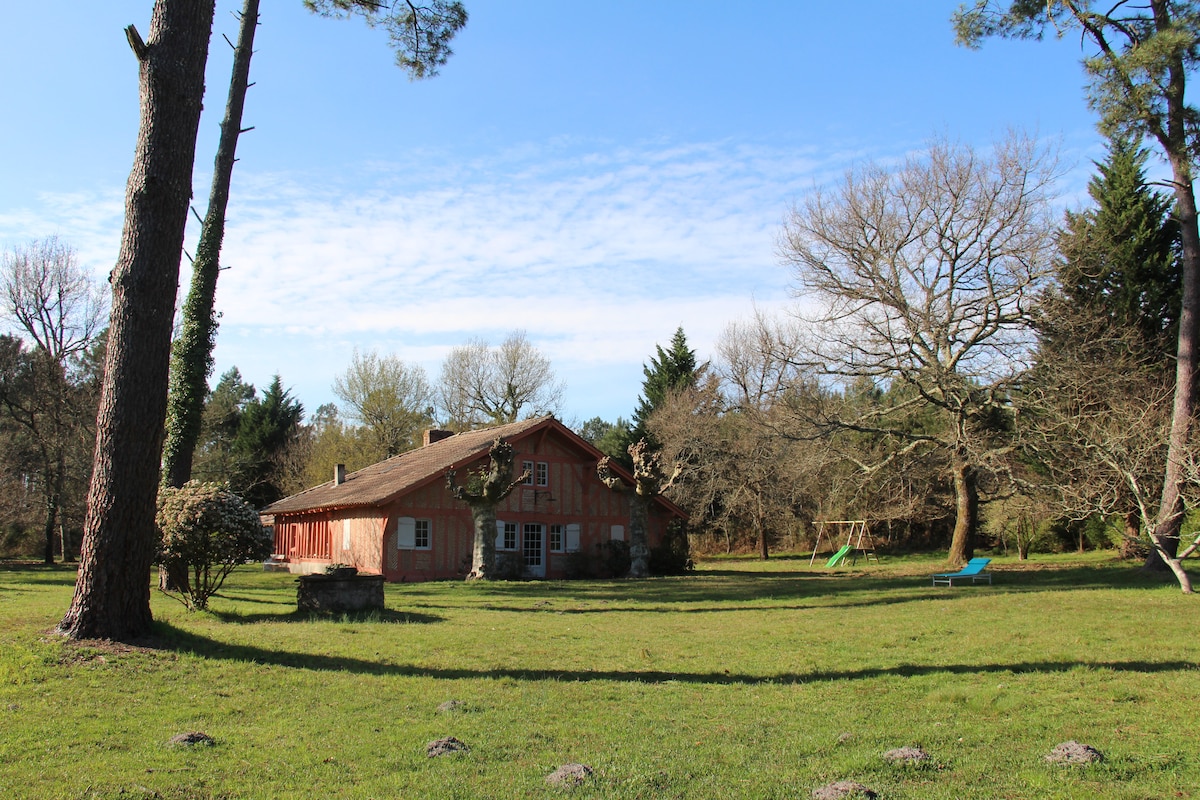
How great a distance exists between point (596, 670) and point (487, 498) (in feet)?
52.5

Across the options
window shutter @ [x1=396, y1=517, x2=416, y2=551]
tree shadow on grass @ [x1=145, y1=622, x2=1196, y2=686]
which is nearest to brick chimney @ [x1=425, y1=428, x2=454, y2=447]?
window shutter @ [x1=396, y1=517, x2=416, y2=551]

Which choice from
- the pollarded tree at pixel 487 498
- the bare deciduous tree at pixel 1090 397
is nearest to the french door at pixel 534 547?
the pollarded tree at pixel 487 498

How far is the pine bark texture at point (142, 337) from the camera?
9227 millimetres

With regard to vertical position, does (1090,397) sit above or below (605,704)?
above

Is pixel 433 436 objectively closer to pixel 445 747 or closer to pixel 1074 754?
pixel 445 747

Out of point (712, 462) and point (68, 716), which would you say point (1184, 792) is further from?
point (712, 462)

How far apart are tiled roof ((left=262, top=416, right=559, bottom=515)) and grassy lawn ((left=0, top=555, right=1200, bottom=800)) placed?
1222 cm

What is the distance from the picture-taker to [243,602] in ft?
53.6

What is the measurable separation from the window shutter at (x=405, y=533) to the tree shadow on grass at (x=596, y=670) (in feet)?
54.5

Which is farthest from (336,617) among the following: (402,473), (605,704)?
(402,473)

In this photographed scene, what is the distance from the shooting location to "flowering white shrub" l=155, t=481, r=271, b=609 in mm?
12914

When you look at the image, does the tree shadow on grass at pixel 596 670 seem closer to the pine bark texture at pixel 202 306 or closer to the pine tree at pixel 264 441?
the pine bark texture at pixel 202 306

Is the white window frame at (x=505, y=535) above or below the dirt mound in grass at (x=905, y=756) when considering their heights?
above

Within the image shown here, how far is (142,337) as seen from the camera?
9.50 m
